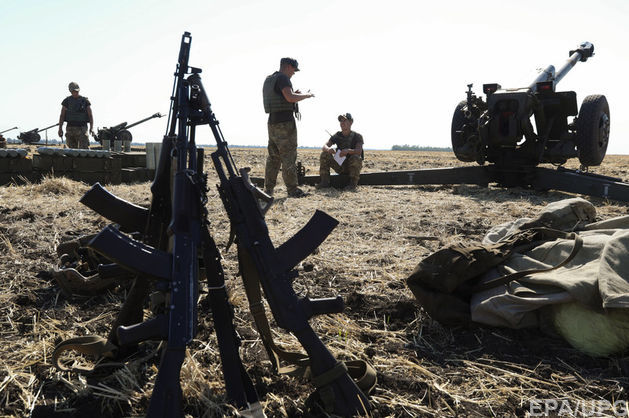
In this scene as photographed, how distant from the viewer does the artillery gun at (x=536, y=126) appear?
7.96 meters

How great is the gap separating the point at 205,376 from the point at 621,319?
2.02 metres

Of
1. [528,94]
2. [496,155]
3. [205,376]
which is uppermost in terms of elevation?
[528,94]

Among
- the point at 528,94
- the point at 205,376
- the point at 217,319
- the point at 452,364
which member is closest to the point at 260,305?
the point at 217,319

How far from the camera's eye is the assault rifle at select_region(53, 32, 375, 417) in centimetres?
179

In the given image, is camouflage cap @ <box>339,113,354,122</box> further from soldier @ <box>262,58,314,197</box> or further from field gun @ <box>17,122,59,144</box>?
field gun @ <box>17,122,59,144</box>

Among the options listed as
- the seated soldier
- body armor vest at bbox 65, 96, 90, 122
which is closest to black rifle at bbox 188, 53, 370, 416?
the seated soldier

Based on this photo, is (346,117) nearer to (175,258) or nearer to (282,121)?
(282,121)

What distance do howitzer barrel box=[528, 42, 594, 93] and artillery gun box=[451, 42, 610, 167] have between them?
0.03 meters

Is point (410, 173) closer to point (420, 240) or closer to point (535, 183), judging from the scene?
point (535, 183)

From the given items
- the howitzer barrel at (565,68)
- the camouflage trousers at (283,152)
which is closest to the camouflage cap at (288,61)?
the camouflage trousers at (283,152)

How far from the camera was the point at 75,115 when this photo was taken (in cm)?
1186

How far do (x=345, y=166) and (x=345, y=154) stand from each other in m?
0.30

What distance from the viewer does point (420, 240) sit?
5059 mm

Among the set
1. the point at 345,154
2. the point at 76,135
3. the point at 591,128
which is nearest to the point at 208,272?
the point at 345,154
